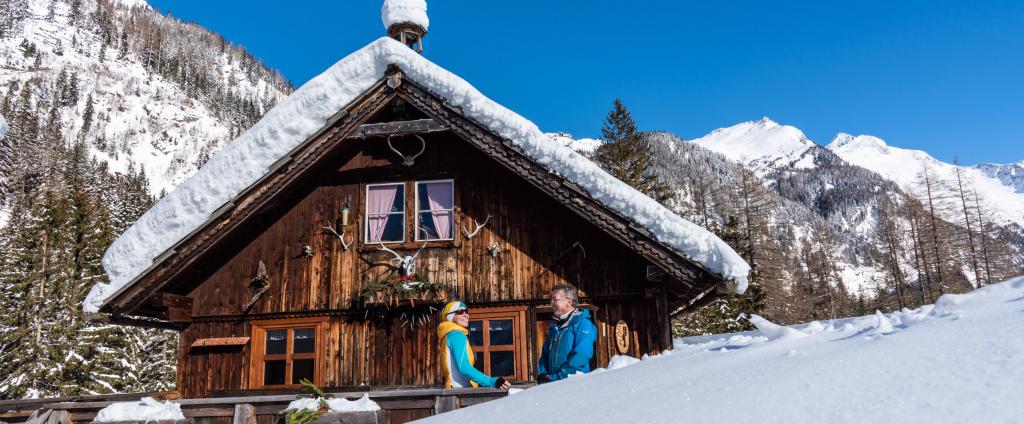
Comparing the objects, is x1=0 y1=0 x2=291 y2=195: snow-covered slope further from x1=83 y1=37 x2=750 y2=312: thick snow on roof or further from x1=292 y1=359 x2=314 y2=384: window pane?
x1=292 y1=359 x2=314 y2=384: window pane

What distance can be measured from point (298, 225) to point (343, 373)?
2601 mm

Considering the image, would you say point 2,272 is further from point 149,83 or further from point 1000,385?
point 149,83

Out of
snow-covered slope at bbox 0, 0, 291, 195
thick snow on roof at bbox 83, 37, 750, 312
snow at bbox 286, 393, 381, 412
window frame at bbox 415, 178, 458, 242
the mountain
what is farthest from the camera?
snow-covered slope at bbox 0, 0, 291, 195

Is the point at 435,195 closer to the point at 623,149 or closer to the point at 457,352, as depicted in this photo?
the point at 457,352

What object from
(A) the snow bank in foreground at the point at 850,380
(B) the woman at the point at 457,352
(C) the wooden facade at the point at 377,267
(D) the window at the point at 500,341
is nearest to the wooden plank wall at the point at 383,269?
(C) the wooden facade at the point at 377,267

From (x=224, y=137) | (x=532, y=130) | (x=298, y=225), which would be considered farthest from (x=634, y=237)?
(x=224, y=137)

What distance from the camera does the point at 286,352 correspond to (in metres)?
10.3

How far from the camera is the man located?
17.8 feet

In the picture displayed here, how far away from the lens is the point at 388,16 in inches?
464

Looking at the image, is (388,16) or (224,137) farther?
(224,137)

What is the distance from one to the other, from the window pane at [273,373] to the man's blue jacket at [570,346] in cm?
606

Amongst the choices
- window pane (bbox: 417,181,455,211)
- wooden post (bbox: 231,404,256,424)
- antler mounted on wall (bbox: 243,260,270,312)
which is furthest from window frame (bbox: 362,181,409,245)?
wooden post (bbox: 231,404,256,424)

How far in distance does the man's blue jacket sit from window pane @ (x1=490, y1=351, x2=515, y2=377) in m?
4.21

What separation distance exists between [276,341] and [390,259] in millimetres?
2244
